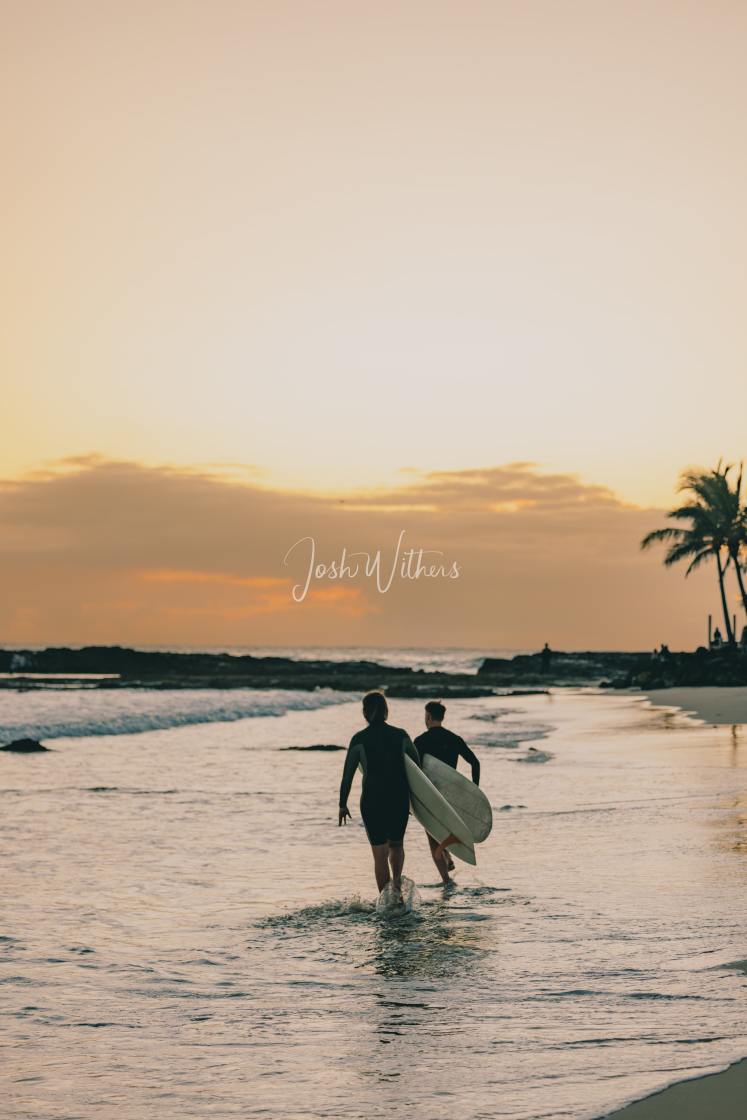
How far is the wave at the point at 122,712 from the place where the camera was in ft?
91.6

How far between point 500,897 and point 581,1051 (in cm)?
376

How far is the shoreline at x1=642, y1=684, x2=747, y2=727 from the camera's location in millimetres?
28578

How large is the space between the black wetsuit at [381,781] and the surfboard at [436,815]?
20 cm

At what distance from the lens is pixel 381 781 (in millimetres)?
9258

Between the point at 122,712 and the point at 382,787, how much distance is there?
79.5 feet

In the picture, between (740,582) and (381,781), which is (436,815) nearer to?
(381,781)

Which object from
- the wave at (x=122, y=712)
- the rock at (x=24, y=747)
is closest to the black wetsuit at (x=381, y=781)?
the rock at (x=24, y=747)

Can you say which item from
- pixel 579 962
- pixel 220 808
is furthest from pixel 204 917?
pixel 220 808

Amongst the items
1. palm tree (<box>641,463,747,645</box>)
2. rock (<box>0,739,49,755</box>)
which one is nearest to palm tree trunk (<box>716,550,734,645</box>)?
palm tree (<box>641,463,747,645</box>)

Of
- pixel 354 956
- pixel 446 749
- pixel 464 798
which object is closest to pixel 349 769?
pixel 464 798

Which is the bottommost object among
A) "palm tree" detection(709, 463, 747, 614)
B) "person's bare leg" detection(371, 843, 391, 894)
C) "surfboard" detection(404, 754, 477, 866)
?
"person's bare leg" detection(371, 843, 391, 894)

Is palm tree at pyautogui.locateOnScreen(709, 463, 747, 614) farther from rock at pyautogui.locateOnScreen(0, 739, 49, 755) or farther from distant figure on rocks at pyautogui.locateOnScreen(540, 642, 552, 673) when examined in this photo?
rock at pyautogui.locateOnScreen(0, 739, 49, 755)

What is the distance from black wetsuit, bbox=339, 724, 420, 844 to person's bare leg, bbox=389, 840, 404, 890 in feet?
0.18

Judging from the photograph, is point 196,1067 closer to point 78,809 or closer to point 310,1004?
point 310,1004
